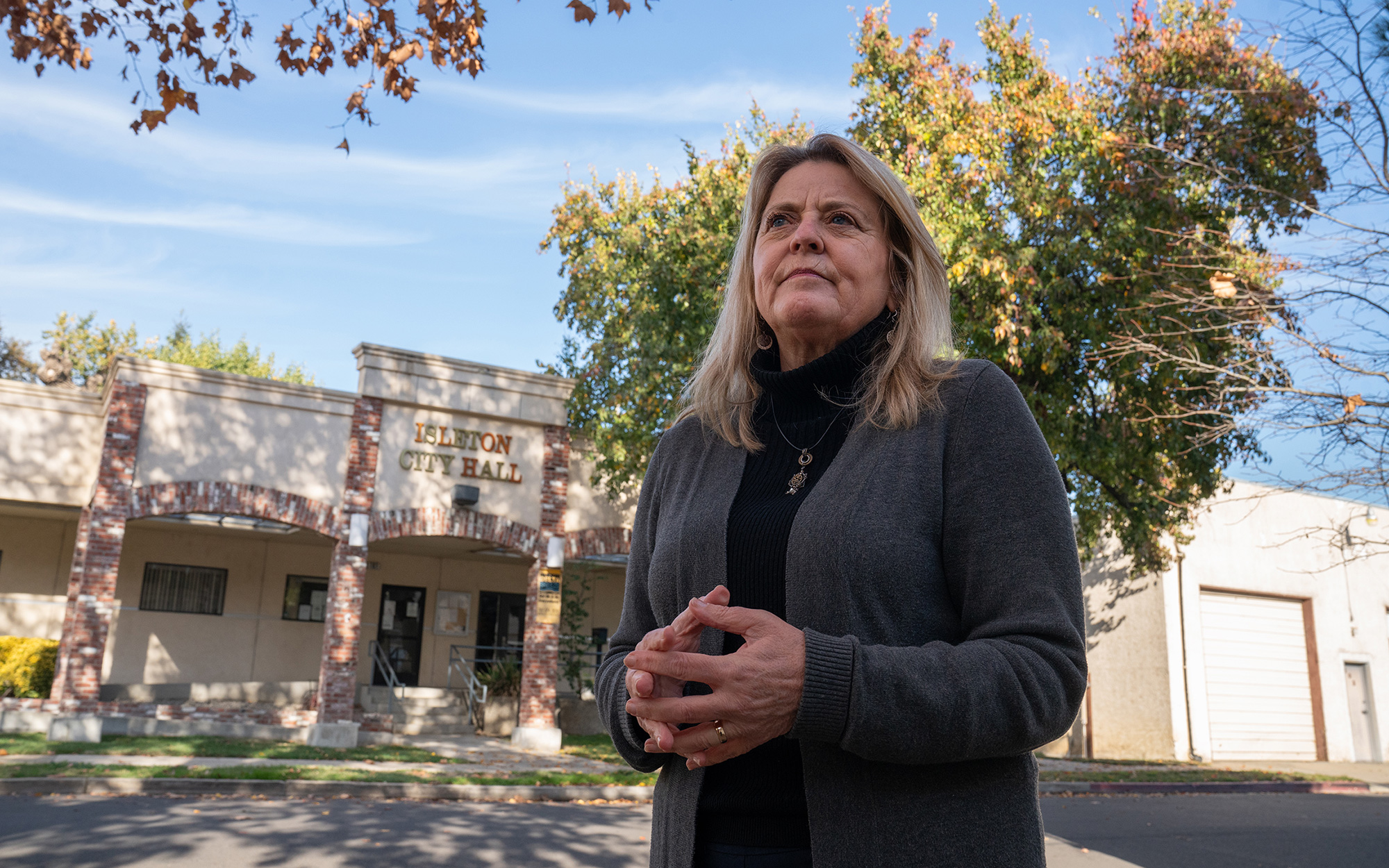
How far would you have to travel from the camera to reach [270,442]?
51.3ft

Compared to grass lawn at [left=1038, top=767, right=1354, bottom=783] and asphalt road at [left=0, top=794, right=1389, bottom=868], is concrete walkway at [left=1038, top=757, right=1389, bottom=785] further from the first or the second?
asphalt road at [left=0, top=794, right=1389, bottom=868]

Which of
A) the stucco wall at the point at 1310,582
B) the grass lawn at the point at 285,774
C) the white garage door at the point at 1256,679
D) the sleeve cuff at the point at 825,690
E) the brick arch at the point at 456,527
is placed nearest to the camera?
the sleeve cuff at the point at 825,690

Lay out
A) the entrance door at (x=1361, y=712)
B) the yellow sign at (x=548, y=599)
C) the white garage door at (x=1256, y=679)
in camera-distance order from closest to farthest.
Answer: the yellow sign at (x=548, y=599) → the white garage door at (x=1256, y=679) → the entrance door at (x=1361, y=712)

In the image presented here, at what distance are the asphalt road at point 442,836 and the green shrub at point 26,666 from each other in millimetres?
9185

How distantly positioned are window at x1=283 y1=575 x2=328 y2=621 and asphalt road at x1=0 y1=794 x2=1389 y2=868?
11809 mm

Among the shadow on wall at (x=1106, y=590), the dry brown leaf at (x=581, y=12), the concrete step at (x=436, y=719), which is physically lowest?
the concrete step at (x=436, y=719)

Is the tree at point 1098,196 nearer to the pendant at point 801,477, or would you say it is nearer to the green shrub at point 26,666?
the pendant at point 801,477

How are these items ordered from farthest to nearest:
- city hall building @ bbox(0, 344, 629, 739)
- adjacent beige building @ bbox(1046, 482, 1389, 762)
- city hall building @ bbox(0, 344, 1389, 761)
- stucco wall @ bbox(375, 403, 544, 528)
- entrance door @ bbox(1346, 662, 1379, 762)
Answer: entrance door @ bbox(1346, 662, 1379, 762)
adjacent beige building @ bbox(1046, 482, 1389, 762)
stucco wall @ bbox(375, 403, 544, 528)
city hall building @ bbox(0, 344, 1389, 761)
city hall building @ bbox(0, 344, 629, 739)

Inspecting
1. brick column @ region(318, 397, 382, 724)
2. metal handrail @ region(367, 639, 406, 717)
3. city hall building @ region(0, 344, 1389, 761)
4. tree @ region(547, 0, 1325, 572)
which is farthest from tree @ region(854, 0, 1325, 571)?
metal handrail @ region(367, 639, 406, 717)

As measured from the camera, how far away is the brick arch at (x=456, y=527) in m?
16.3

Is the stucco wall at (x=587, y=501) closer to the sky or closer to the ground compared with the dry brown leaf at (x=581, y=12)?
closer to the ground

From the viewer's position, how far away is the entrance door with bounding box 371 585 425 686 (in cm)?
2223

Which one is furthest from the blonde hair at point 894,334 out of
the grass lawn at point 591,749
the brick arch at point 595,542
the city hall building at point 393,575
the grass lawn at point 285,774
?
the brick arch at point 595,542

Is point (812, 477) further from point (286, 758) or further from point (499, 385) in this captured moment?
point (499, 385)
